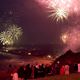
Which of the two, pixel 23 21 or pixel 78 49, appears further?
pixel 23 21

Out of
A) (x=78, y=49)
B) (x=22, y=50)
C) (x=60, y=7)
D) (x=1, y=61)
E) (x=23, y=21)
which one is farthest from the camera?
(x=23, y=21)

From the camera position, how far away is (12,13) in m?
45.1

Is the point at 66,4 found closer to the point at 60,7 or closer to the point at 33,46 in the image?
the point at 60,7

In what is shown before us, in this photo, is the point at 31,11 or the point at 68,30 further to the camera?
the point at 31,11

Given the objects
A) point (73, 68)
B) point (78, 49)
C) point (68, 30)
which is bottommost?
point (73, 68)

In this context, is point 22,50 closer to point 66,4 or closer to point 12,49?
point 12,49

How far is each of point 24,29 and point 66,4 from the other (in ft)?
57.4

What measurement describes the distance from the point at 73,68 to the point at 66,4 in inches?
283

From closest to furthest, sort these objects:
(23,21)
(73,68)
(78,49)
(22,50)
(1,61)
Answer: (73,68), (78,49), (1,61), (22,50), (23,21)

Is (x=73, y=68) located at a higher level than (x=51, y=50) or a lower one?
lower

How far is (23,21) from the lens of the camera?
4503 cm

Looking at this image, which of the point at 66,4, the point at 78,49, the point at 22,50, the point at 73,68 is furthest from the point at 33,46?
the point at 73,68

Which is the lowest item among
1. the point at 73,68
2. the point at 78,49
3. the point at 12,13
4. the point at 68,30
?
the point at 73,68

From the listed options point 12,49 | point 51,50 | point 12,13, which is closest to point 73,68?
point 12,49
